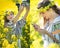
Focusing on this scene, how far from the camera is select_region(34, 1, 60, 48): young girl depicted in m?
2.12

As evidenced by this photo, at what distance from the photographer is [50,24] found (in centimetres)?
216

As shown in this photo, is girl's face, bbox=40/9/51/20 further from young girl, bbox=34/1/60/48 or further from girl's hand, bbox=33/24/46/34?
girl's hand, bbox=33/24/46/34

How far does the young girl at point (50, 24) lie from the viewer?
2.12 m

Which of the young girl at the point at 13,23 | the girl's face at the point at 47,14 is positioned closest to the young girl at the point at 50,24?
the girl's face at the point at 47,14

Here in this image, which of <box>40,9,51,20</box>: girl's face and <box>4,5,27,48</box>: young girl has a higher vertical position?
<box>40,9,51,20</box>: girl's face

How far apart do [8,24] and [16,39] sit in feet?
0.80

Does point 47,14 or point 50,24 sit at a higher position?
point 47,14

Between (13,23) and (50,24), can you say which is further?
(13,23)

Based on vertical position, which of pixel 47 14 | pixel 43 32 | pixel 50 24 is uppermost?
pixel 47 14

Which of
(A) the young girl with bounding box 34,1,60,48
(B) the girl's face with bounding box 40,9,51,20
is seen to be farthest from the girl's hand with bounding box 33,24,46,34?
(B) the girl's face with bounding box 40,9,51,20

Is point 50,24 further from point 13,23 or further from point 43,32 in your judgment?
point 13,23

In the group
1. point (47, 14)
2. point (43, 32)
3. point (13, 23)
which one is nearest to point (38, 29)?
point (43, 32)

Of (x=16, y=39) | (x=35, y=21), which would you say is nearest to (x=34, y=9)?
(x=35, y=21)

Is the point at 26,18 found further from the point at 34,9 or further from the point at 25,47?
the point at 25,47
